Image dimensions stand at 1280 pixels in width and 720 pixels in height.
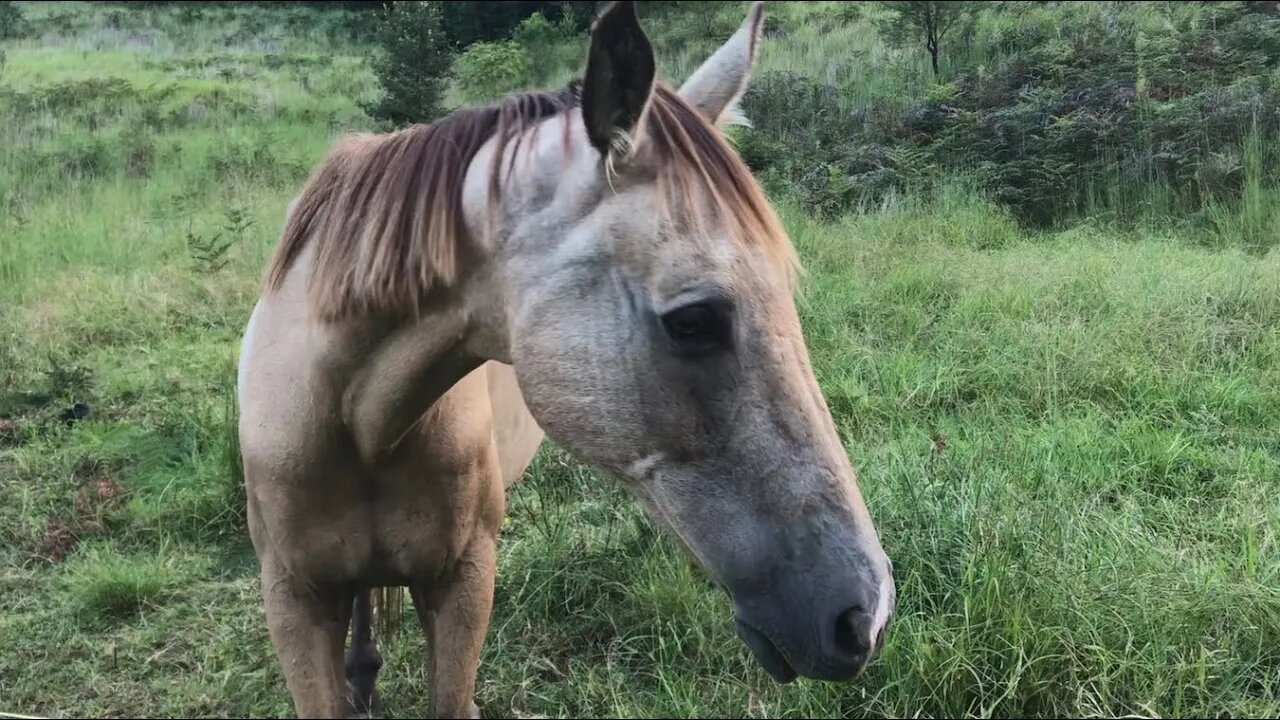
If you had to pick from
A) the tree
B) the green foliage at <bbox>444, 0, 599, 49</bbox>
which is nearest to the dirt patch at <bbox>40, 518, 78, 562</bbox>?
the green foliage at <bbox>444, 0, 599, 49</bbox>

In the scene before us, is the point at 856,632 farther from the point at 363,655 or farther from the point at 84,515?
the point at 84,515

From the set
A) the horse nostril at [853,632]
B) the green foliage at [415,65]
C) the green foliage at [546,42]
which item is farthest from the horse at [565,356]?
the green foliage at [546,42]

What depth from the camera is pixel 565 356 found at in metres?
1.05

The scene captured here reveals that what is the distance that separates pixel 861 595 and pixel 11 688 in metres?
2.36

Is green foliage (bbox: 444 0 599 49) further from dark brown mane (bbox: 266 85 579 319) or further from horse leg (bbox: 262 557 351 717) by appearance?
horse leg (bbox: 262 557 351 717)

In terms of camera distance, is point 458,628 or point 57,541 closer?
point 458,628

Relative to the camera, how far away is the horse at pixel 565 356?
3.27 feet

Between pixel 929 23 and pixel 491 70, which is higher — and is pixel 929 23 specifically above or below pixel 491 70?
below

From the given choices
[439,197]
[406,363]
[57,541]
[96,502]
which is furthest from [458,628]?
[96,502]

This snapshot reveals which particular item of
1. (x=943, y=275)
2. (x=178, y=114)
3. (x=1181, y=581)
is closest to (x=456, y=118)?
(x=1181, y=581)

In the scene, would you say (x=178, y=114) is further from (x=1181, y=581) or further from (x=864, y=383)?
(x=1181, y=581)

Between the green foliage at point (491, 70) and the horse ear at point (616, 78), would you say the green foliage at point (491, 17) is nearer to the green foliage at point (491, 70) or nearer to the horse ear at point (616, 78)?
the green foliage at point (491, 70)

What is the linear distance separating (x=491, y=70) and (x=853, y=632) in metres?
3.52

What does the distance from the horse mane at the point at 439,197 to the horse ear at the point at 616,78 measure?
3 centimetres
